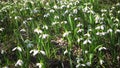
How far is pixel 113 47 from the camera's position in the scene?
561 cm

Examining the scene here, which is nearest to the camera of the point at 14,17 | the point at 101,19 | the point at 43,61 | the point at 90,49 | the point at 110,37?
the point at 43,61

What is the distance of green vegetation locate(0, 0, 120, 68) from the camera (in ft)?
17.3

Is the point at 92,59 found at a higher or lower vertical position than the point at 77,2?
lower

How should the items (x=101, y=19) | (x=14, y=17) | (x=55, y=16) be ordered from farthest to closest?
1. (x=14, y=17)
2. (x=55, y=16)
3. (x=101, y=19)

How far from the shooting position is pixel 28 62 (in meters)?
5.38

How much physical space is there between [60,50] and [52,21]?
50.8 inches

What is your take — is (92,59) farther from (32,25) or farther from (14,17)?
(14,17)

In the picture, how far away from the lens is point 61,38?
6.42m

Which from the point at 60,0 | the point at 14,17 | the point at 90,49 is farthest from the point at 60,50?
the point at 60,0

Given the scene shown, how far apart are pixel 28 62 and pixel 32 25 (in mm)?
1574

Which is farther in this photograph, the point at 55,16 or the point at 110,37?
the point at 55,16

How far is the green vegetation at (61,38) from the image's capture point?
5.27 m

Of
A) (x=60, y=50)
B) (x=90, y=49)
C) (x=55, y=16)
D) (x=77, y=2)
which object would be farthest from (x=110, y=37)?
(x=77, y=2)

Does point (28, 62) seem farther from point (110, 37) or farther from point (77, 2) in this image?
point (77, 2)
